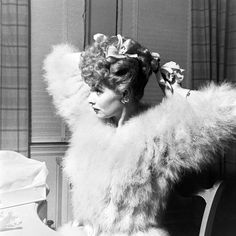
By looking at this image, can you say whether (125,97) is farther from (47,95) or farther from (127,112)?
(47,95)

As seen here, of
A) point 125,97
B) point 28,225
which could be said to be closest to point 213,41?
point 125,97

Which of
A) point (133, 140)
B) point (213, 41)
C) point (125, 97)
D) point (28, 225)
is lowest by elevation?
point (28, 225)

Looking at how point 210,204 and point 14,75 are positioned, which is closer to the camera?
point 210,204

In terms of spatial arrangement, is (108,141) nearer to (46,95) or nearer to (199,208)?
(199,208)

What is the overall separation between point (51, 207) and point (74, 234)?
2.31ft

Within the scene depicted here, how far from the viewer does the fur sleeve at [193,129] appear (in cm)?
78

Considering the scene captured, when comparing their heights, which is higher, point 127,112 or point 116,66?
point 116,66

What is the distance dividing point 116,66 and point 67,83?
291 millimetres

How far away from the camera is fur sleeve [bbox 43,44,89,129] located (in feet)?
3.58

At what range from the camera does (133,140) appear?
2.81ft

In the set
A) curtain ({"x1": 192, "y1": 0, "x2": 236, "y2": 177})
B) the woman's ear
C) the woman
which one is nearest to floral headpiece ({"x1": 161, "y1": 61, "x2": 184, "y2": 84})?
the woman

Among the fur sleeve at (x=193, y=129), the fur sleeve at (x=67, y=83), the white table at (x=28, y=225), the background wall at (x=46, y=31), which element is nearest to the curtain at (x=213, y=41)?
the background wall at (x=46, y=31)

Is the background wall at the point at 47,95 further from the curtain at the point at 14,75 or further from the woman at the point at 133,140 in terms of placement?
the woman at the point at 133,140

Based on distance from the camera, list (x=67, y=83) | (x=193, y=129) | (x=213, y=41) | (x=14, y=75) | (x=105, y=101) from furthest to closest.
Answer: (x=213, y=41), (x=14, y=75), (x=67, y=83), (x=105, y=101), (x=193, y=129)
